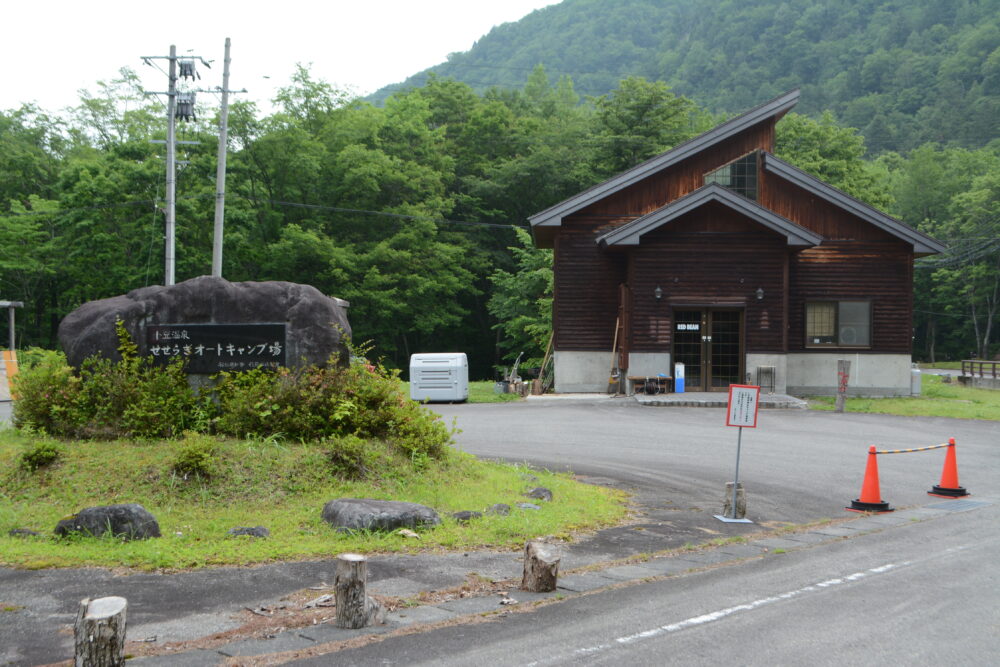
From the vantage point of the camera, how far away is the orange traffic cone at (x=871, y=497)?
10.7 meters

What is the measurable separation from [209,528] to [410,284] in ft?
113

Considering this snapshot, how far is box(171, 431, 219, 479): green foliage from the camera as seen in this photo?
358 inches

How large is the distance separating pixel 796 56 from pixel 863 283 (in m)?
95.4

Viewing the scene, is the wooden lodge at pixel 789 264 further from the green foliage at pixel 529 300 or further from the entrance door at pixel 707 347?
the green foliage at pixel 529 300

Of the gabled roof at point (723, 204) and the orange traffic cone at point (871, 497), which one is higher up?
the gabled roof at point (723, 204)

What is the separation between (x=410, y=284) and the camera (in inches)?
1672

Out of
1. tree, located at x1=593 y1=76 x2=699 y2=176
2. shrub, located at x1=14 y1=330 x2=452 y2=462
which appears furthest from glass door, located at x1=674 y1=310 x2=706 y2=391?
tree, located at x1=593 y1=76 x2=699 y2=176

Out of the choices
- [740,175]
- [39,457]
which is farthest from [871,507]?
[740,175]

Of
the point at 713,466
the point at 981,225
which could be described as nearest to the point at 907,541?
the point at 713,466

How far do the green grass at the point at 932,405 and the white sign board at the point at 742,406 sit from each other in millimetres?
13234

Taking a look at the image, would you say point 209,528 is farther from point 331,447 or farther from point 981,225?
point 981,225

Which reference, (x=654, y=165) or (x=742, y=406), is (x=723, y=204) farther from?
(x=742, y=406)

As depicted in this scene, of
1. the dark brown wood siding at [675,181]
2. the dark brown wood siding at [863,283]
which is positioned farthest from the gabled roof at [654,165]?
the dark brown wood siding at [863,283]

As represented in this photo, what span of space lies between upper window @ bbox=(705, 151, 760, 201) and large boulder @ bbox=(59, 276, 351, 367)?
759 inches
